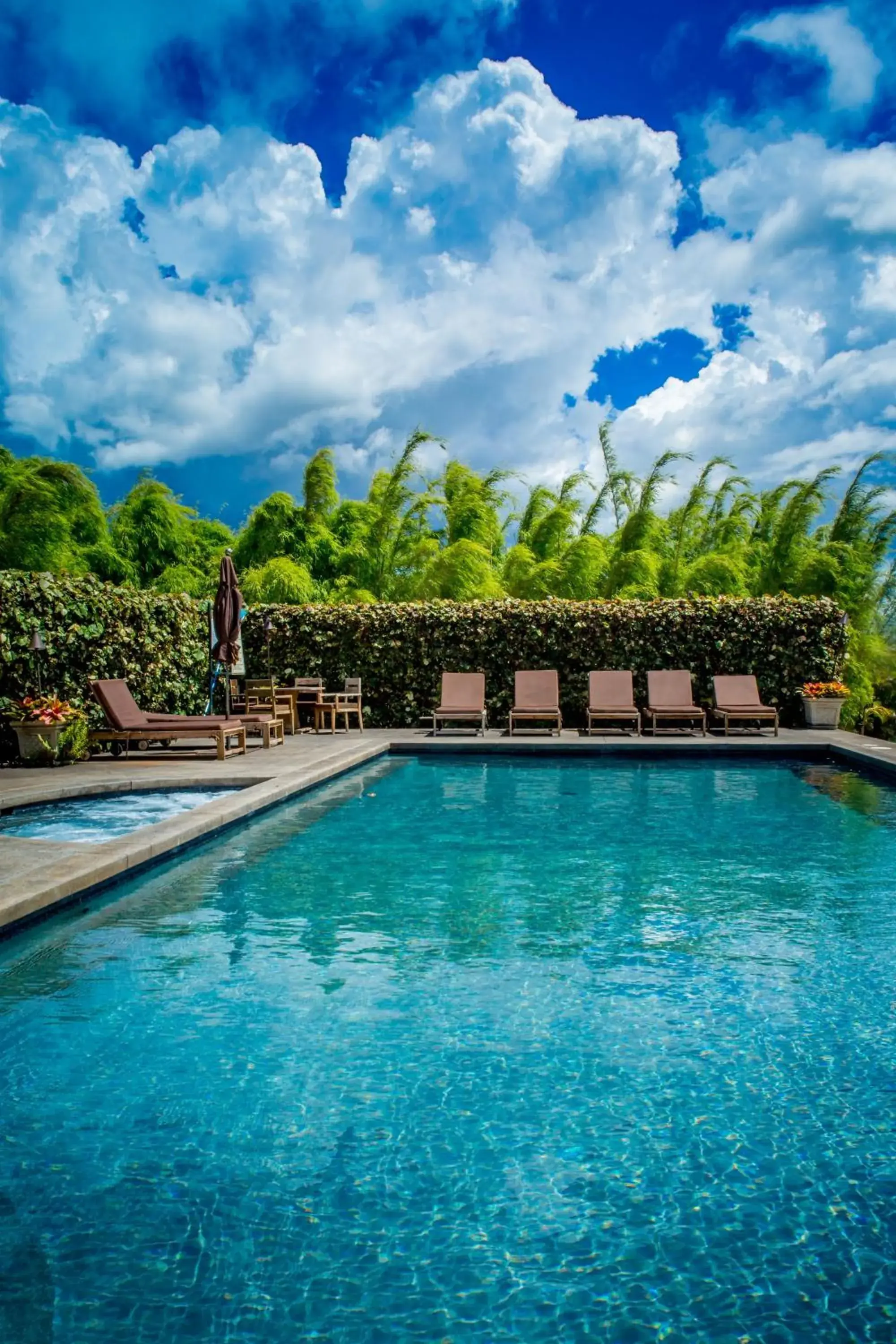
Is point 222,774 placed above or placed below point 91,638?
below

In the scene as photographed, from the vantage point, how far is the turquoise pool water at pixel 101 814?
21.4 feet

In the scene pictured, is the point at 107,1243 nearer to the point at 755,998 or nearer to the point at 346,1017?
the point at 346,1017

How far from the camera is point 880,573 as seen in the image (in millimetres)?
16969

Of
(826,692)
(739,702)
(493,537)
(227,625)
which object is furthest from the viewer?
(493,537)

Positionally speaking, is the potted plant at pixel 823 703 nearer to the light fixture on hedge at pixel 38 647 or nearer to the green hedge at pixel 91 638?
the green hedge at pixel 91 638

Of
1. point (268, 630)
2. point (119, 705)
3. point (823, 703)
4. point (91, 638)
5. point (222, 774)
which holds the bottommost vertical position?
point (222, 774)

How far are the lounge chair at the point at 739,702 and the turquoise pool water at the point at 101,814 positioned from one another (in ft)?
21.7

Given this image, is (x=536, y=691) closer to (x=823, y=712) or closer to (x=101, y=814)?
(x=823, y=712)

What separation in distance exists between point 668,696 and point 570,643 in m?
1.70

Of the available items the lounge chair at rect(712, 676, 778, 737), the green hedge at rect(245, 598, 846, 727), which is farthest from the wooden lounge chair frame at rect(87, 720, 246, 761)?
the lounge chair at rect(712, 676, 778, 737)

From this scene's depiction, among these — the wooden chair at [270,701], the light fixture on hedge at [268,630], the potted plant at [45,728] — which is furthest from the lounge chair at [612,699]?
the potted plant at [45,728]

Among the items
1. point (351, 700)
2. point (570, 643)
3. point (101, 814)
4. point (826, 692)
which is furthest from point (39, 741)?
point (826, 692)

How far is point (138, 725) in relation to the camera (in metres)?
9.67

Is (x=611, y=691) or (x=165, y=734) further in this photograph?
(x=611, y=691)
